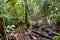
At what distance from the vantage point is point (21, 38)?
5047mm

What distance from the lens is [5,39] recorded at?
3773 millimetres

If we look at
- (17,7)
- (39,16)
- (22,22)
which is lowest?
(39,16)

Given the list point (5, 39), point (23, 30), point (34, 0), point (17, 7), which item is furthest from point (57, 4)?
point (5, 39)

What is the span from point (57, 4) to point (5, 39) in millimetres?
6433

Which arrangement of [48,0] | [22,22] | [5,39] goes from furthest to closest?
[48,0], [22,22], [5,39]

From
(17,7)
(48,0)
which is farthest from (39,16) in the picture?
(17,7)

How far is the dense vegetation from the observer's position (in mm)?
4911

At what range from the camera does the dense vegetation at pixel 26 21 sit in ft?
16.1

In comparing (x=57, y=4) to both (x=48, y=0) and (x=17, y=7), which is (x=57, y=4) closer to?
(x=48, y=0)

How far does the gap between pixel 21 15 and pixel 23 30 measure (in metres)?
1.38

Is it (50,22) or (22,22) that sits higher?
(22,22)

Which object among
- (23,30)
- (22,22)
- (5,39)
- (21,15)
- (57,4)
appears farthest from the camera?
(57,4)

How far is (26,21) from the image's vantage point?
20.9 feet

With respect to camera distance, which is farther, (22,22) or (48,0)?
(48,0)
